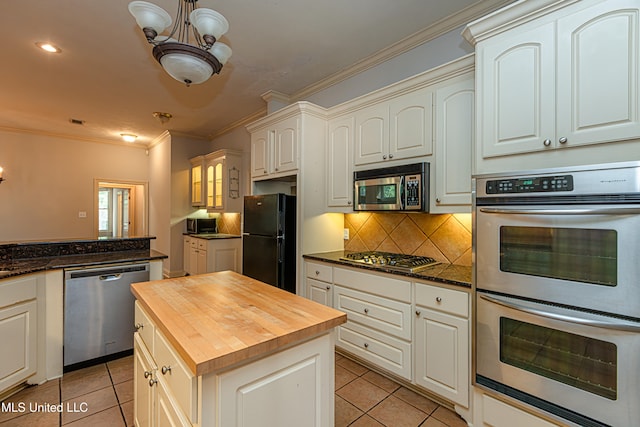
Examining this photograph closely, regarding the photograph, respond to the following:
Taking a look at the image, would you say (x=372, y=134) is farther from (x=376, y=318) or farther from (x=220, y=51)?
(x=376, y=318)

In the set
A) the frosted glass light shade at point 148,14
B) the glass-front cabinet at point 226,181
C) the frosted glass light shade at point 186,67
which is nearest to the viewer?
the frosted glass light shade at point 148,14

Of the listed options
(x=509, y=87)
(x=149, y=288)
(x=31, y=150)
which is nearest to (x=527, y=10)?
(x=509, y=87)

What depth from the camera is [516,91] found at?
1.58 meters

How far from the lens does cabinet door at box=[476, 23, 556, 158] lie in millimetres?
1482

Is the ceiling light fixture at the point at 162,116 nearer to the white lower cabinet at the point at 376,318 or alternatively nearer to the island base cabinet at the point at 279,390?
the white lower cabinet at the point at 376,318

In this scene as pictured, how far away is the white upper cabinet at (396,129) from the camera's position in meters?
2.24

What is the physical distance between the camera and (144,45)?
2717mm

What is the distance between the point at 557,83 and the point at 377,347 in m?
2.07

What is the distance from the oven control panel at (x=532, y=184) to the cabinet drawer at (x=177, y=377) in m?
1.66

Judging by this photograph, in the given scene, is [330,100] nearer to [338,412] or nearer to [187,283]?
[187,283]

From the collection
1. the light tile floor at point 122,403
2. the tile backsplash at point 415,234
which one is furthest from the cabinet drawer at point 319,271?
the light tile floor at point 122,403

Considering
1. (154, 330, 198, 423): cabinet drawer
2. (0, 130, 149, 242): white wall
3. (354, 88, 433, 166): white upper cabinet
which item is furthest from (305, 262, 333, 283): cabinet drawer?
(0, 130, 149, 242): white wall

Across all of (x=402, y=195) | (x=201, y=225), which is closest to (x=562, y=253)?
(x=402, y=195)

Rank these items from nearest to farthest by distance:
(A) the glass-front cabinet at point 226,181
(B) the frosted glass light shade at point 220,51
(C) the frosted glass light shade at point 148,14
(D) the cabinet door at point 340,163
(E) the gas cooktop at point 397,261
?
(C) the frosted glass light shade at point 148,14, (B) the frosted glass light shade at point 220,51, (E) the gas cooktop at point 397,261, (D) the cabinet door at point 340,163, (A) the glass-front cabinet at point 226,181
